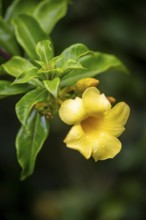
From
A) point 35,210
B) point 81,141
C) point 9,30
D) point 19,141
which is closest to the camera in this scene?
point 81,141

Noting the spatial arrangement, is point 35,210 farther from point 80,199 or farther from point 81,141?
point 81,141

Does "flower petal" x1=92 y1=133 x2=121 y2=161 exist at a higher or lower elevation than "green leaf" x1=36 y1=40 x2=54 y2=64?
lower

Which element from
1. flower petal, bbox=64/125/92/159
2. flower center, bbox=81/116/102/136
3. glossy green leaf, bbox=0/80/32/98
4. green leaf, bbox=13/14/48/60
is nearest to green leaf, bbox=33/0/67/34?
green leaf, bbox=13/14/48/60

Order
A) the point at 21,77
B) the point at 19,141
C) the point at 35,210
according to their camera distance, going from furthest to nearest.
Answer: the point at 35,210 → the point at 19,141 → the point at 21,77

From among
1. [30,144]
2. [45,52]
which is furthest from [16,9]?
[30,144]

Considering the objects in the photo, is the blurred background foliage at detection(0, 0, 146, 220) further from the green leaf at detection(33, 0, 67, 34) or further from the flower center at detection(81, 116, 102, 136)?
the flower center at detection(81, 116, 102, 136)

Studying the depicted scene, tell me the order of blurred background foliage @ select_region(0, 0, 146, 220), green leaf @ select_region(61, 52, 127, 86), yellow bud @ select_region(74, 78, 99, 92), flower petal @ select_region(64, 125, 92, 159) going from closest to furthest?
1. flower petal @ select_region(64, 125, 92, 159)
2. yellow bud @ select_region(74, 78, 99, 92)
3. green leaf @ select_region(61, 52, 127, 86)
4. blurred background foliage @ select_region(0, 0, 146, 220)

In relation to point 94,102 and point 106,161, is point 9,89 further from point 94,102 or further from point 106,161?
point 106,161

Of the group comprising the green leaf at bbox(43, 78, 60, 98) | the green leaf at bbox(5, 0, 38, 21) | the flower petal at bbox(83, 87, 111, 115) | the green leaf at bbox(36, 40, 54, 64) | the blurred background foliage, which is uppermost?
the green leaf at bbox(36, 40, 54, 64)

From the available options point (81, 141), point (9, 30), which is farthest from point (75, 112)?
point (9, 30)
